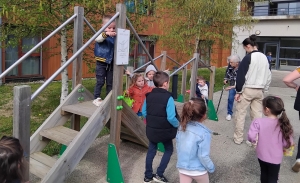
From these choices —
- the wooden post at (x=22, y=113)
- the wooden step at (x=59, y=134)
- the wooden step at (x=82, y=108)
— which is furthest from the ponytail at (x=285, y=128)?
the wooden post at (x=22, y=113)

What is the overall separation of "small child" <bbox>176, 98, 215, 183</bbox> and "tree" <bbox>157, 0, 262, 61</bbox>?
8789mm

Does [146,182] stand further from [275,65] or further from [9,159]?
[275,65]

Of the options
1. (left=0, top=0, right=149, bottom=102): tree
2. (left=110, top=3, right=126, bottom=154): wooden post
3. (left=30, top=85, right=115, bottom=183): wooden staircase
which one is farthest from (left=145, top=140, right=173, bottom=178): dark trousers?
(left=0, top=0, right=149, bottom=102): tree

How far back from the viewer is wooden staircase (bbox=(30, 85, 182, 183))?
119 inches

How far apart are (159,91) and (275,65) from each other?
83.4 feet

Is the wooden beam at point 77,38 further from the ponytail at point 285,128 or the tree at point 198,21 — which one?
the tree at point 198,21

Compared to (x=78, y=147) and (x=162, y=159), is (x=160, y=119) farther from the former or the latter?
(x=78, y=147)

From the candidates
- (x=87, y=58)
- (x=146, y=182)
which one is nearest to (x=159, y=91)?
(x=146, y=182)

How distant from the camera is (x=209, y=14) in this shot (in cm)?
1153

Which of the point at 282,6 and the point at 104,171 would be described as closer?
the point at 104,171

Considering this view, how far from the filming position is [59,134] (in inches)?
139

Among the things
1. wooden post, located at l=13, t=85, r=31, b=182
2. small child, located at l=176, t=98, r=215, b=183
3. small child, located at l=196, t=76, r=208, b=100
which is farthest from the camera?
small child, located at l=196, t=76, r=208, b=100

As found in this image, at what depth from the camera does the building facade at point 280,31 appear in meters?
24.5

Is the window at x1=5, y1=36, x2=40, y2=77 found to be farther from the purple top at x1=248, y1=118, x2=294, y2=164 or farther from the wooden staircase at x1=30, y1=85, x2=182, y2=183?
the purple top at x1=248, y1=118, x2=294, y2=164
